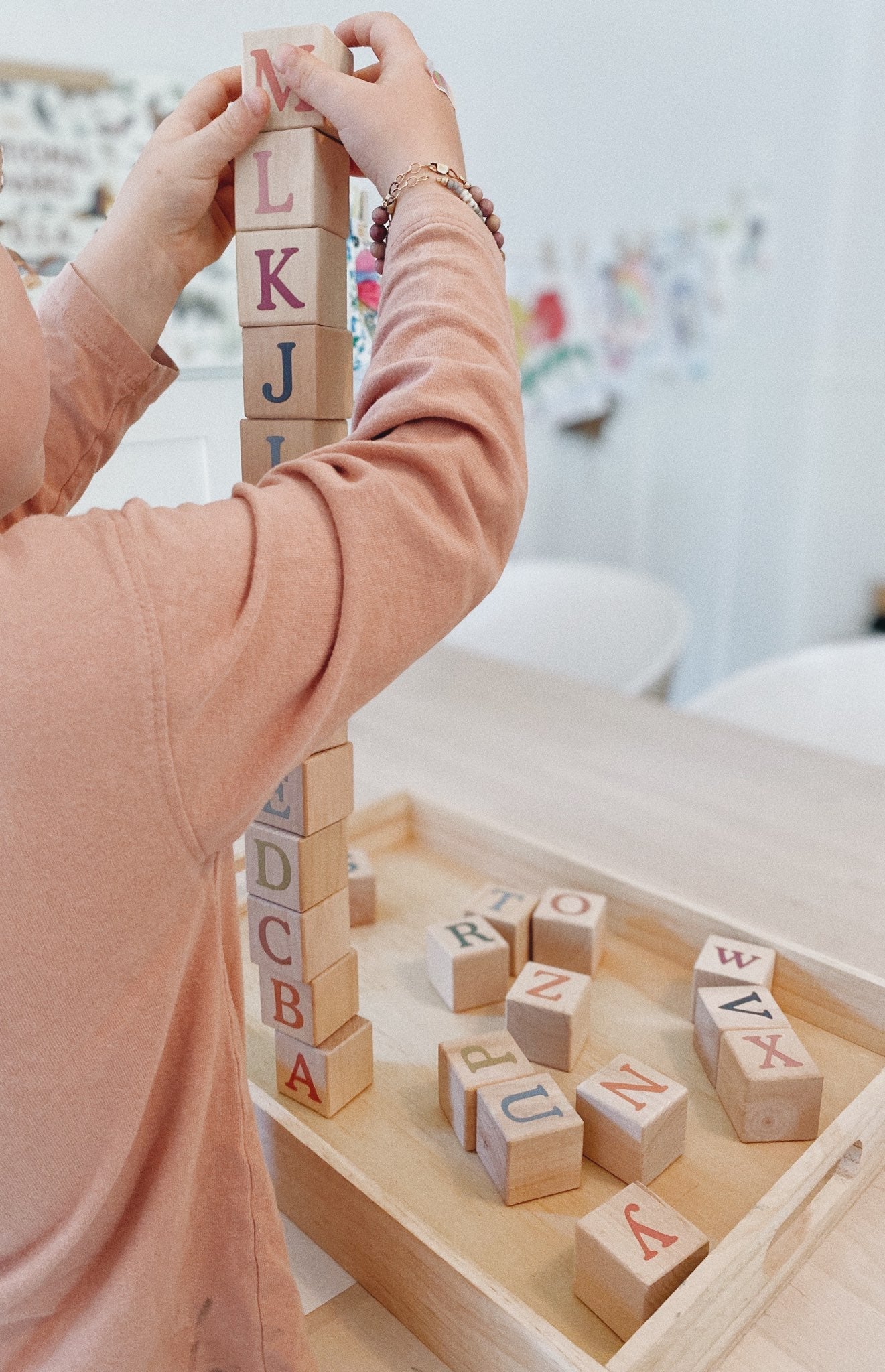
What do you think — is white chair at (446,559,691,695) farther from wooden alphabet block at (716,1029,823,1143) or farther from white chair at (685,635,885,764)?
wooden alphabet block at (716,1029,823,1143)

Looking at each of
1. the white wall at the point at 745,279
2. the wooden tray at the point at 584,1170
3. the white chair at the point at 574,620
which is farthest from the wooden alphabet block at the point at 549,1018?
the white wall at the point at 745,279

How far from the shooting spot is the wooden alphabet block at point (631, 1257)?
1.45ft

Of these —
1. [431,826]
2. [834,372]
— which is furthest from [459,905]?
[834,372]

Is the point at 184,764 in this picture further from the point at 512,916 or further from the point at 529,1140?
the point at 512,916

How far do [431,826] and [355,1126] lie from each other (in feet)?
1.10

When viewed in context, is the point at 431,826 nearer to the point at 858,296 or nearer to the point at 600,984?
the point at 600,984

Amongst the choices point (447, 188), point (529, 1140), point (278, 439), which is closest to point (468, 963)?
point (529, 1140)

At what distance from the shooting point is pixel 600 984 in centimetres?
70

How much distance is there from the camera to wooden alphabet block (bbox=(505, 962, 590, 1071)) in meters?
0.61

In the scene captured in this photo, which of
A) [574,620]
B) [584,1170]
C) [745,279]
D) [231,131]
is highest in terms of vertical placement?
[745,279]

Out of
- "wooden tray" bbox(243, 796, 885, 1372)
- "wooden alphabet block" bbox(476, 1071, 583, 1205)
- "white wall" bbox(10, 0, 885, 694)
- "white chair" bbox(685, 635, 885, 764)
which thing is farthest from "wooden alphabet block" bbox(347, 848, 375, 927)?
"white wall" bbox(10, 0, 885, 694)

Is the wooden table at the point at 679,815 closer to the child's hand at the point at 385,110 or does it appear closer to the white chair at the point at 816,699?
the white chair at the point at 816,699

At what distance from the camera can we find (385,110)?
17.3 inches

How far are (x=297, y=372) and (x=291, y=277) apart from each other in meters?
0.04
